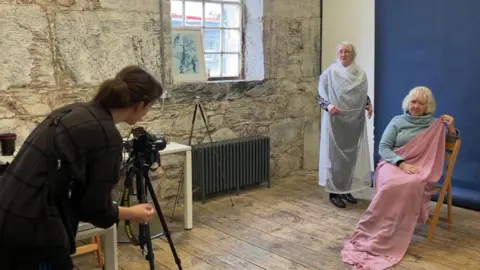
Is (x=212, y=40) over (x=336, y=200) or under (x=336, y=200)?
over

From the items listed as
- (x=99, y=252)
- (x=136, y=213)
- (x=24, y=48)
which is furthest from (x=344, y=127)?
(x=136, y=213)

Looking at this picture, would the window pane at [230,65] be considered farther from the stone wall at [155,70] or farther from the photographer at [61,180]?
the photographer at [61,180]

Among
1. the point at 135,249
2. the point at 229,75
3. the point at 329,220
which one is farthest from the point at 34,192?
the point at 229,75

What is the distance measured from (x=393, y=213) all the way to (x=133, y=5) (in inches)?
92.6

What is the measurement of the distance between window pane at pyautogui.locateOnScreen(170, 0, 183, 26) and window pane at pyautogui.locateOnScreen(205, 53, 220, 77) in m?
0.42

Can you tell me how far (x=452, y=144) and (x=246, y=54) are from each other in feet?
6.90

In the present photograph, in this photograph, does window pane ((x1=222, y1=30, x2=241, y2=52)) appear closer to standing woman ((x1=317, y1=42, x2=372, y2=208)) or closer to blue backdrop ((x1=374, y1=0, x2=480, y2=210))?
standing woman ((x1=317, y1=42, x2=372, y2=208))

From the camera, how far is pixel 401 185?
3.30 metres

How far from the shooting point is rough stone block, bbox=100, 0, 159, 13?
3.75 meters

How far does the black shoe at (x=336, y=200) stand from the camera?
4.19 metres

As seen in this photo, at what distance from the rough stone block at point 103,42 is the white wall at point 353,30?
6.11ft

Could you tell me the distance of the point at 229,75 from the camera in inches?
191

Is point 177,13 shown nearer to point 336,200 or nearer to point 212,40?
point 212,40

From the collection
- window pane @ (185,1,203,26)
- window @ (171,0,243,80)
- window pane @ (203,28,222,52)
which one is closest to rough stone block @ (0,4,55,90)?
window @ (171,0,243,80)
